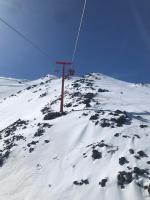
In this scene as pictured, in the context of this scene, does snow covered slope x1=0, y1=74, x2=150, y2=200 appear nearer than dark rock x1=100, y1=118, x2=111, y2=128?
Yes

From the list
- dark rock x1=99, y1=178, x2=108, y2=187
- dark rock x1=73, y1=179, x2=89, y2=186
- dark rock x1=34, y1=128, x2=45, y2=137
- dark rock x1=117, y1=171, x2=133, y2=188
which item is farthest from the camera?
dark rock x1=34, y1=128, x2=45, y2=137

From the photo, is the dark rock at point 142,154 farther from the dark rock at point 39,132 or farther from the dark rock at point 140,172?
the dark rock at point 39,132

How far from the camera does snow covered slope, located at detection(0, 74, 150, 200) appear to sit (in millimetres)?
17016

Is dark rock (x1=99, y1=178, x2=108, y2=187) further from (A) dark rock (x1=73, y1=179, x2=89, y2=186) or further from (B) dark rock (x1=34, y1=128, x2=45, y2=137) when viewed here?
(B) dark rock (x1=34, y1=128, x2=45, y2=137)

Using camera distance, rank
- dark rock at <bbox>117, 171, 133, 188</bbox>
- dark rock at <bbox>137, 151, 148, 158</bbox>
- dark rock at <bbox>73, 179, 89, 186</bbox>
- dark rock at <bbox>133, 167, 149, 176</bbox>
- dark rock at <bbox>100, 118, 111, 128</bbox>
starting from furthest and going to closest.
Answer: dark rock at <bbox>100, 118, 111, 128</bbox>, dark rock at <bbox>137, 151, 148, 158</bbox>, dark rock at <bbox>73, 179, 89, 186</bbox>, dark rock at <bbox>133, 167, 149, 176</bbox>, dark rock at <bbox>117, 171, 133, 188</bbox>

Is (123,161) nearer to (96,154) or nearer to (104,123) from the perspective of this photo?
(96,154)

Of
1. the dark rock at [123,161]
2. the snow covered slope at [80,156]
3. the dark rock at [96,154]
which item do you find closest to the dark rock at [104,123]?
the snow covered slope at [80,156]

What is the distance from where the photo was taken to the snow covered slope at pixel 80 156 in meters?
17.0

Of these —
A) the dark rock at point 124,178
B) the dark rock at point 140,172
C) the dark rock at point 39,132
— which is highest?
the dark rock at point 39,132

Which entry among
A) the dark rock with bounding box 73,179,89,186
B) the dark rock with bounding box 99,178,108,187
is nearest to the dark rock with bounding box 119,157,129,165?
the dark rock with bounding box 99,178,108,187

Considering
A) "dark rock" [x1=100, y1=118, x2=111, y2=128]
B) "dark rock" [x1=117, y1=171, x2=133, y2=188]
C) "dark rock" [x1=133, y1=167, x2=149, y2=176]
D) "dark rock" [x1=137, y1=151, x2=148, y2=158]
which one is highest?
"dark rock" [x1=100, y1=118, x2=111, y2=128]

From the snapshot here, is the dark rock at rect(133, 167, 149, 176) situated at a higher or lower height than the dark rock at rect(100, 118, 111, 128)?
lower

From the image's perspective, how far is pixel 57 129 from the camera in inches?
1026

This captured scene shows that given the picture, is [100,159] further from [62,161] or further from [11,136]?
[11,136]
